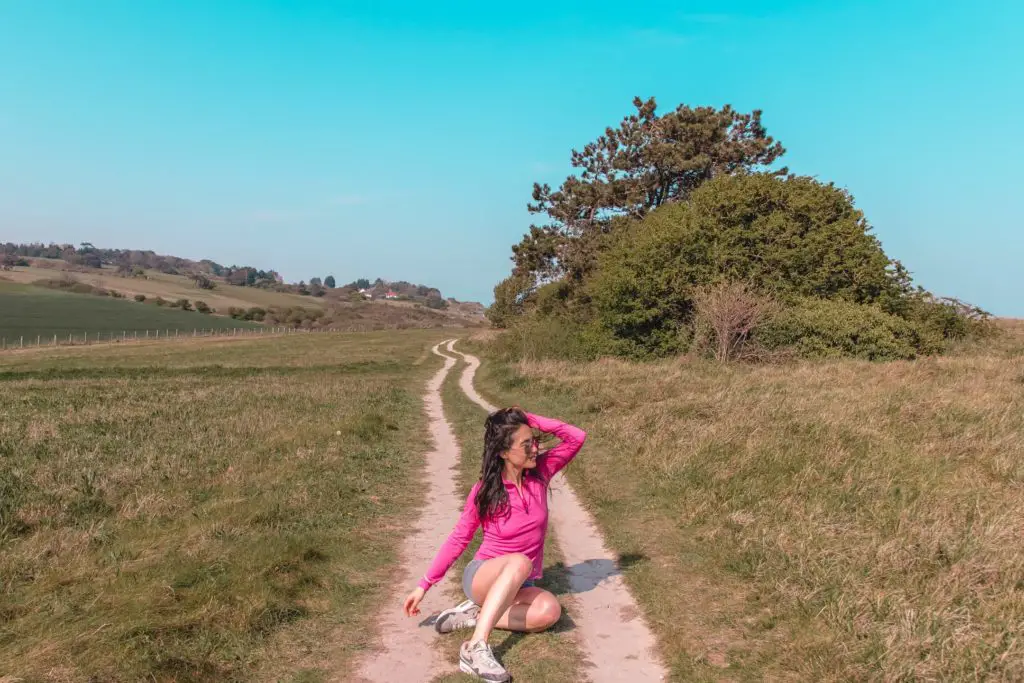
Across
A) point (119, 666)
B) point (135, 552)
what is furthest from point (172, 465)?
point (119, 666)

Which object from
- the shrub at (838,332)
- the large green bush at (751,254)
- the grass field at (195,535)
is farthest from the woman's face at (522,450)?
the large green bush at (751,254)

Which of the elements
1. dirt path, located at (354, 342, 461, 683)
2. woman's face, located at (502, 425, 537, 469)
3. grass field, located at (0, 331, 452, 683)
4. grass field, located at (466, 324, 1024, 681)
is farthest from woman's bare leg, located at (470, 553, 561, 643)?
grass field, located at (0, 331, 452, 683)

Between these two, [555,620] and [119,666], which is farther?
[555,620]

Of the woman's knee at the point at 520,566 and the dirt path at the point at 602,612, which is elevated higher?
the woman's knee at the point at 520,566

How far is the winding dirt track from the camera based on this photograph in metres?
5.60

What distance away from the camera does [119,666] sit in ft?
17.4

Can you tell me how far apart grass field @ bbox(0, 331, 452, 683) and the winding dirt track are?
271mm

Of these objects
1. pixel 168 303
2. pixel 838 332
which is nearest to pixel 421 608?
pixel 838 332

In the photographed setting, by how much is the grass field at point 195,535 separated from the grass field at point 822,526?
3143 mm

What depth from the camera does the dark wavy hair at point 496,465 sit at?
599 centimetres

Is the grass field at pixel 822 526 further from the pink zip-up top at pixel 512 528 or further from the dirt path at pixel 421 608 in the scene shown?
the dirt path at pixel 421 608

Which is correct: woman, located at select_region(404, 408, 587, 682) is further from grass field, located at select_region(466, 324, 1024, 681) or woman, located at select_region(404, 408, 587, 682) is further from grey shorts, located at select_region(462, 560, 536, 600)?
grass field, located at select_region(466, 324, 1024, 681)

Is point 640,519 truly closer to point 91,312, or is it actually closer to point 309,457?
point 309,457

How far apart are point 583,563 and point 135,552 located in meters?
5.14
